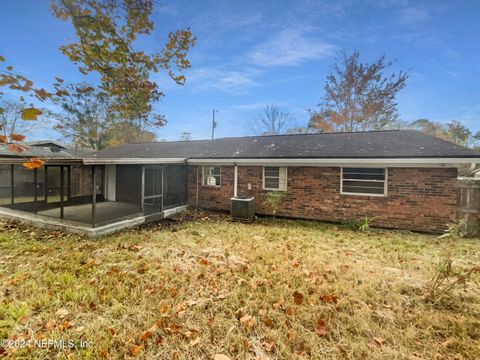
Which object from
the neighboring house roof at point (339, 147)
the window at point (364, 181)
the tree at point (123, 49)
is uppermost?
the tree at point (123, 49)

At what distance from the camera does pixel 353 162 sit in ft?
26.0

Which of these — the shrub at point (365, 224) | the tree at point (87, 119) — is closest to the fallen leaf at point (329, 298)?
the shrub at point (365, 224)

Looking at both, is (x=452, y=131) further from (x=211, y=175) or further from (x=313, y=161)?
(x=211, y=175)

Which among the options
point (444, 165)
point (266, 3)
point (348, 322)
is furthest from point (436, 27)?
point (348, 322)

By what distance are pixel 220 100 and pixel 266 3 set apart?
23675 mm

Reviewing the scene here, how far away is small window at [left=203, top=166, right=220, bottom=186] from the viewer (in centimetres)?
1091

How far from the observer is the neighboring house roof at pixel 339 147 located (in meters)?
7.43

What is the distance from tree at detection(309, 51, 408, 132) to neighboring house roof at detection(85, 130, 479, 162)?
1165 cm

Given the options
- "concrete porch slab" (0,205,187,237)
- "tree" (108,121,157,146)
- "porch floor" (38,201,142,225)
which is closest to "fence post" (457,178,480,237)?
"concrete porch slab" (0,205,187,237)

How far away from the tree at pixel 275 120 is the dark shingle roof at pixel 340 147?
19369 millimetres

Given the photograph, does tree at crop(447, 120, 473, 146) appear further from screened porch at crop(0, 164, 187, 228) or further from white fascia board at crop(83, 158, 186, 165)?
white fascia board at crop(83, 158, 186, 165)

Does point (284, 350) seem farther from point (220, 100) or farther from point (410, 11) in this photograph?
point (220, 100)

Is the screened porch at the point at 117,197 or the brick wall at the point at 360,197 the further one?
the screened porch at the point at 117,197

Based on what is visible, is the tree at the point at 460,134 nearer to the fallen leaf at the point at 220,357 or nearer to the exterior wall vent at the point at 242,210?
the exterior wall vent at the point at 242,210
